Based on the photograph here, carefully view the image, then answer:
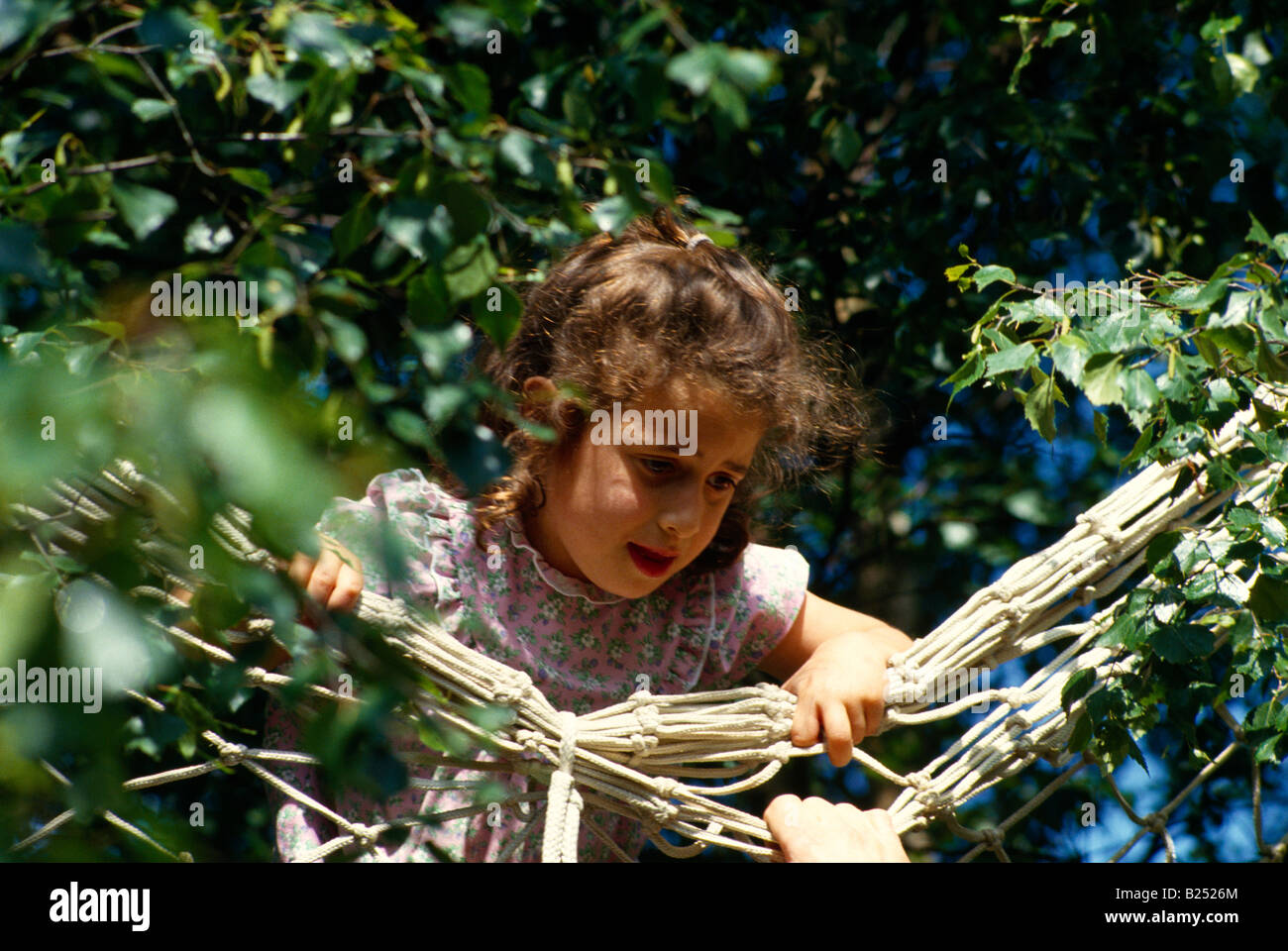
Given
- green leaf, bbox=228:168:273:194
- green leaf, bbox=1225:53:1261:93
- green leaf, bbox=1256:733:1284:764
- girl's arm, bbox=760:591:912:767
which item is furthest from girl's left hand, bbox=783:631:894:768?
green leaf, bbox=1225:53:1261:93

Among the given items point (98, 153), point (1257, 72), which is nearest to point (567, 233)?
point (98, 153)

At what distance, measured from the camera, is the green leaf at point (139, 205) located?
0.91 m

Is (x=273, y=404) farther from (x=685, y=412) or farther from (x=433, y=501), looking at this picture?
(x=433, y=501)

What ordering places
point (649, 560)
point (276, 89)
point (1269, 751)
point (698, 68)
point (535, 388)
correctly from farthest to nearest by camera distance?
point (535, 388)
point (649, 560)
point (1269, 751)
point (276, 89)
point (698, 68)

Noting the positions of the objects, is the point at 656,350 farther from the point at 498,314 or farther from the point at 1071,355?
the point at 498,314

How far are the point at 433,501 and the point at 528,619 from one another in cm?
19

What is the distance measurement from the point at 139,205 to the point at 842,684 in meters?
0.85

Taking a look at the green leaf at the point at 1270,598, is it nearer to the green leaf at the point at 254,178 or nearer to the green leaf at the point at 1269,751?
the green leaf at the point at 1269,751

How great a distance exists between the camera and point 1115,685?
1258 millimetres

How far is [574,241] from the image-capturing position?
4.63ft

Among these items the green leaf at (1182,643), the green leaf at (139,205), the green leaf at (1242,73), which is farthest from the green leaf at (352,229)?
the green leaf at (1242,73)

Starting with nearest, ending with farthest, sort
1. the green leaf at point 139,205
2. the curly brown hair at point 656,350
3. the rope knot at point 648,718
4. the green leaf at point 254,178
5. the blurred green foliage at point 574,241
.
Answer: the blurred green foliage at point 574,241
the green leaf at point 139,205
the green leaf at point 254,178
the rope knot at point 648,718
the curly brown hair at point 656,350

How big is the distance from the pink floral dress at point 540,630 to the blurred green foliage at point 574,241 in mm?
162

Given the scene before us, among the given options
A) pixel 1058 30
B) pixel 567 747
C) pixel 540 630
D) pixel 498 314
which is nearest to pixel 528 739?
pixel 567 747
